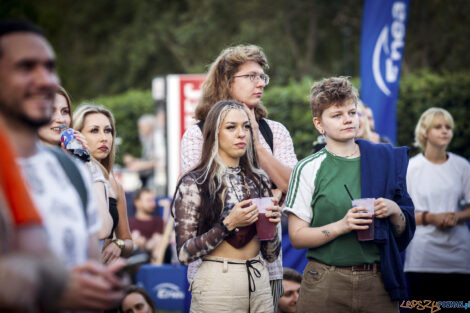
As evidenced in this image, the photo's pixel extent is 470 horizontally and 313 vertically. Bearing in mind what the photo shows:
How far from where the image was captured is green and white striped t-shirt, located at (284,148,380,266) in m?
3.75

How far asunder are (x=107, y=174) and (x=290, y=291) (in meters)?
2.13

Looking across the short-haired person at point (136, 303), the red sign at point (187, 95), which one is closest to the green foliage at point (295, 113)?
the red sign at point (187, 95)

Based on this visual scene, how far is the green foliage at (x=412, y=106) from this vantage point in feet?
35.0

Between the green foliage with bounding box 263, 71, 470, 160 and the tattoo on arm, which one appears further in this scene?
the green foliage with bounding box 263, 71, 470, 160

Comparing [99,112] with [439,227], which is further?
[439,227]

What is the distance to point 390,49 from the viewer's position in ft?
27.3

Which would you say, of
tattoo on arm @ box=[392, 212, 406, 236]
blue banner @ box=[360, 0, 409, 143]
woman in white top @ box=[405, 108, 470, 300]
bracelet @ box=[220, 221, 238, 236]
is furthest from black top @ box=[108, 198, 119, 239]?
blue banner @ box=[360, 0, 409, 143]

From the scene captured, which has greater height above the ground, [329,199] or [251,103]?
[251,103]

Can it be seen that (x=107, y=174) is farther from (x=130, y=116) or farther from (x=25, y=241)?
(x=130, y=116)

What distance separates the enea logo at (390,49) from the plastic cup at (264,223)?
4.80 m

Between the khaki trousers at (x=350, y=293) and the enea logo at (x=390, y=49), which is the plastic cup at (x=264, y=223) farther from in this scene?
the enea logo at (x=390, y=49)

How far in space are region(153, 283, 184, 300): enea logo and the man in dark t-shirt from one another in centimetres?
100

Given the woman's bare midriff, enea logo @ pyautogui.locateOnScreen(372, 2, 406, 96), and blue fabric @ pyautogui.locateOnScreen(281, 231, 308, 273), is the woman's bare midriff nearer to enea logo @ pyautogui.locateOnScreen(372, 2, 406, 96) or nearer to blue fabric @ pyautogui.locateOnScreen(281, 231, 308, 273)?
blue fabric @ pyautogui.locateOnScreen(281, 231, 308, 273)

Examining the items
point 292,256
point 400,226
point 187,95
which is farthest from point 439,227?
point 187,95
